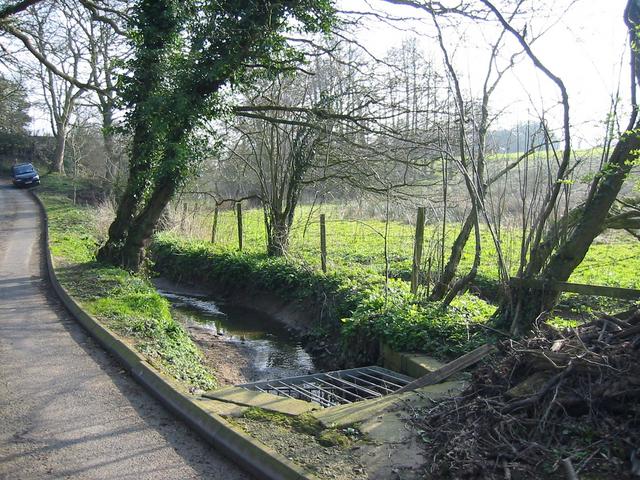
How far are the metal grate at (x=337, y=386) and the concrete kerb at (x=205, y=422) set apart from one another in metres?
1.23

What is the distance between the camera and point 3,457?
5027mm

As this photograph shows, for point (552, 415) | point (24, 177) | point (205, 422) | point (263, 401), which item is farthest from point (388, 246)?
point (24, 177)

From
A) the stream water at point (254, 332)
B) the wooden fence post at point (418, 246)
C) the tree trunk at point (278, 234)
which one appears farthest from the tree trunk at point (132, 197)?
the wooden fence post at point (418, 246)

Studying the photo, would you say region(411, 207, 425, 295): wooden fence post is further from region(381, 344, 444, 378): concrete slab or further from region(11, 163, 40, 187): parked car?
region(11, 163, 40, 187): parked car

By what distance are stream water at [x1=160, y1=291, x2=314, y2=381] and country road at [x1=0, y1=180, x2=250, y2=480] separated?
3.31 meters

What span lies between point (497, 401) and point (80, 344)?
6.29 metres

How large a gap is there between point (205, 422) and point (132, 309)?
528 cm

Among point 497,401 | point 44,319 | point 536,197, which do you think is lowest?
point 44,319

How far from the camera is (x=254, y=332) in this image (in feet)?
46.1

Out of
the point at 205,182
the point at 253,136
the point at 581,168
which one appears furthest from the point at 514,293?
the point at 205,182

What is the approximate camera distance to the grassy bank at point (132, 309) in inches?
320

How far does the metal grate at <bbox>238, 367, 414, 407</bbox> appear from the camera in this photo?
766 cm

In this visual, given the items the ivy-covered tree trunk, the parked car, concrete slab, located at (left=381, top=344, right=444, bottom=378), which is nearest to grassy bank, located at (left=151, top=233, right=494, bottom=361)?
concrete slab, located at (left=381, top=344, right=444, bottom=378)

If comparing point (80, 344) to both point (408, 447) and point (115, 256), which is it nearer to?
point (408, 447)
